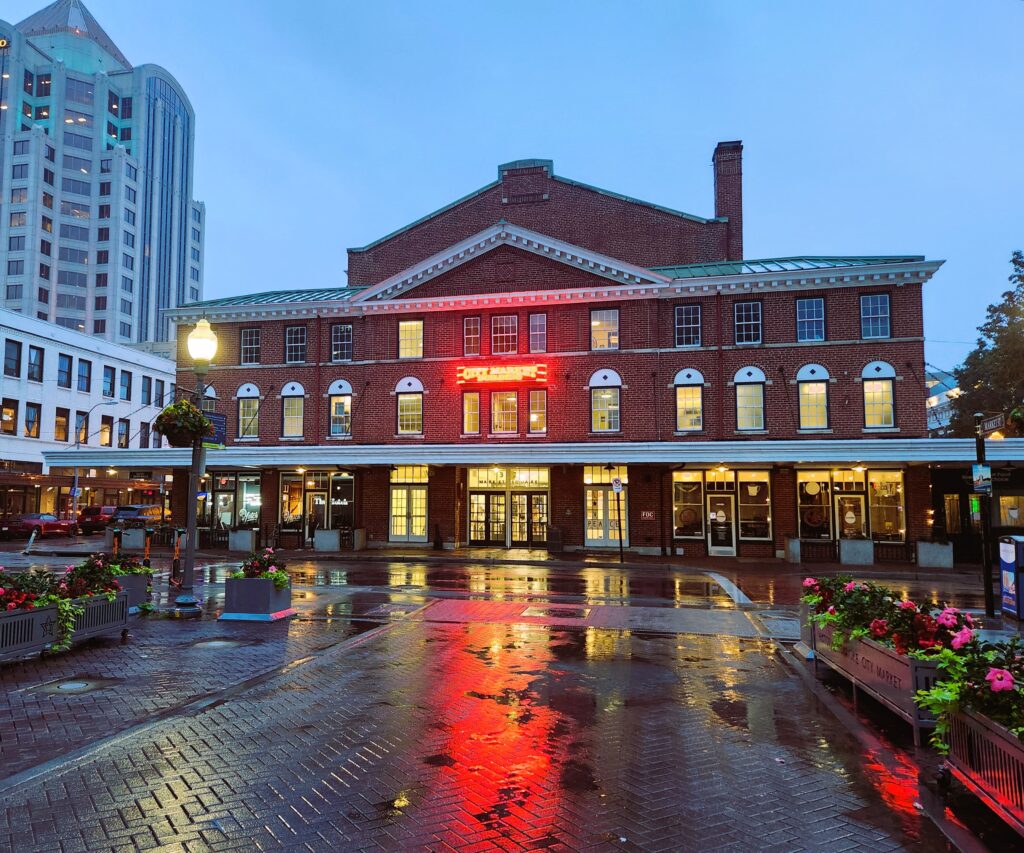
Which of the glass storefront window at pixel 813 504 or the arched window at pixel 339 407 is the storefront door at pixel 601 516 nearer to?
the glass storefront window at pixel 813 504

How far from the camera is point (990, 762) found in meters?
4.87

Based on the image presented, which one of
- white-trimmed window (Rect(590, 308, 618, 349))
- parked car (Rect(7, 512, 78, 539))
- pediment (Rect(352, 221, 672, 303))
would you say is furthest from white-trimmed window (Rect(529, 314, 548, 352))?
parked car (Rect(7, 512, 78, 539))

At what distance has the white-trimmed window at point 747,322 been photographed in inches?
1081

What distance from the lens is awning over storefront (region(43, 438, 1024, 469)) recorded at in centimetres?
2347

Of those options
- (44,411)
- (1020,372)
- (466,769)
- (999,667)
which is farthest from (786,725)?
(44,411)

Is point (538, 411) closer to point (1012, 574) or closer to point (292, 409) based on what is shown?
point (292, 409)

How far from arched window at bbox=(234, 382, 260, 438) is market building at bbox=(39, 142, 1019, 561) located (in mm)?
108

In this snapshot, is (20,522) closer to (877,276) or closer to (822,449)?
(822,449)

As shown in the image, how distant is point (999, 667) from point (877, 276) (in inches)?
956

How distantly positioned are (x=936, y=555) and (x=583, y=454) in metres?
12.3

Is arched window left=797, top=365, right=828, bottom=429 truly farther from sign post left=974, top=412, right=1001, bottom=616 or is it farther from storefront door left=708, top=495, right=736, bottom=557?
sign post left=974, top=412, right=1001, bottom=616

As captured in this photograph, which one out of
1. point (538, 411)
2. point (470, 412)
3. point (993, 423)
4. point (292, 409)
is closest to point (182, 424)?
point (993, 423)

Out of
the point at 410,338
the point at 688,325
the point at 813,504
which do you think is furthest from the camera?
the point at 410,338

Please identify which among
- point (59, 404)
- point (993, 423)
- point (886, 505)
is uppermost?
point (59, 404)
